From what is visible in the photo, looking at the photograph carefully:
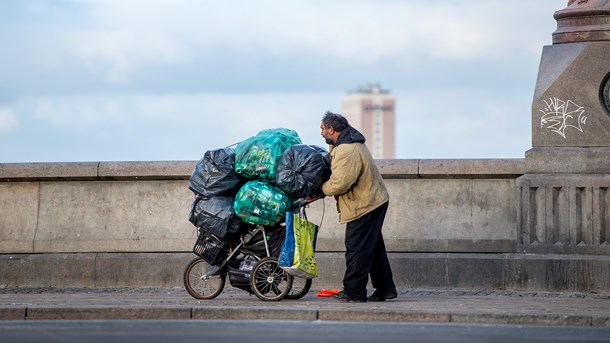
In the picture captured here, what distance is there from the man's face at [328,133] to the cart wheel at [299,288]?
50.5 inches

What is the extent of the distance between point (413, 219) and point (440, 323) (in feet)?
10.8

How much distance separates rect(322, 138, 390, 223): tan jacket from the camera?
1286 centimetres

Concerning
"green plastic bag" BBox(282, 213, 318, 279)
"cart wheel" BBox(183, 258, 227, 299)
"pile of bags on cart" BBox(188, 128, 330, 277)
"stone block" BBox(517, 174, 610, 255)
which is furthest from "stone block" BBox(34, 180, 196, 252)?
"stone block" BBox(517, 174, 610, 255)

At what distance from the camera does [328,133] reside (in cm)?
1311

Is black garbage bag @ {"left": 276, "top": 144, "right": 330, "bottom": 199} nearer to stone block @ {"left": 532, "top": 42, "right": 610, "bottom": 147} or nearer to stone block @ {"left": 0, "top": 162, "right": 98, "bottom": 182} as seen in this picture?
stone block @ {"left": 532, "top": 42, "right": 610, "bottom": 147}

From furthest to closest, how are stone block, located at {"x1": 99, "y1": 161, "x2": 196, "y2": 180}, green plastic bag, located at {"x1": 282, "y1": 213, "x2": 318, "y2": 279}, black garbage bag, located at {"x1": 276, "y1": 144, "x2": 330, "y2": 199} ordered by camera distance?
stone block, located at {"x1": 99, "y1": 161, "x2": 196, "y2": 180} < black garbage bag, located at {"x1": 276, "y1": 144, "x2": 330, "y2": 199} < green plastic bag, located at {"x1": 282, "y1": 213, "x2": 318, "y2": 279}

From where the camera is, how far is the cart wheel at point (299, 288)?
1327cm

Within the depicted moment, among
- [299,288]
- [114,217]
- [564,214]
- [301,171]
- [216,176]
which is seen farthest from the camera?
[114,217]

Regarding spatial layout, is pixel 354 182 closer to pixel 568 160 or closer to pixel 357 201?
pixel 357 201

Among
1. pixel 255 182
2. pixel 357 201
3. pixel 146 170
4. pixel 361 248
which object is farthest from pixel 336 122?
pixel 146 170

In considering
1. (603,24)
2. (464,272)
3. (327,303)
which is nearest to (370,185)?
(327,303)

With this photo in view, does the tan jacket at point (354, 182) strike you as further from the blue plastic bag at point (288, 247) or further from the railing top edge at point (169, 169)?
the railing top edge at point (169, 169)

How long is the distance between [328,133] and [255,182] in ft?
2.62

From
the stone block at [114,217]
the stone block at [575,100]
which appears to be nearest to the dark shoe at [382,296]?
the stone block at [575,100]
